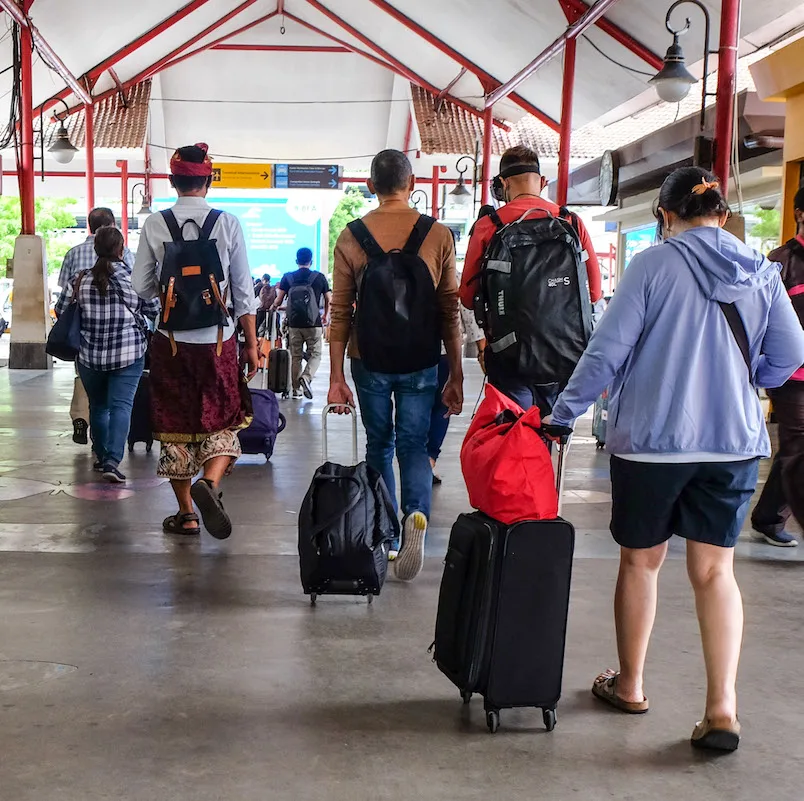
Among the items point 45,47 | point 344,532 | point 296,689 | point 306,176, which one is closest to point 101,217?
point 344,532

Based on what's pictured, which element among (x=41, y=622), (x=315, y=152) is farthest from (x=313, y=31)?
(x=41, y=622)

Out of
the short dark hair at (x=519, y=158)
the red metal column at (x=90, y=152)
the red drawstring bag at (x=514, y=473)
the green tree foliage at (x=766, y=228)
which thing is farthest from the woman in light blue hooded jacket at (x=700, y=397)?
the red metal column at (x=90, y=152)

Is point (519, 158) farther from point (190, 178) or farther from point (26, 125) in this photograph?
point (26, 125)

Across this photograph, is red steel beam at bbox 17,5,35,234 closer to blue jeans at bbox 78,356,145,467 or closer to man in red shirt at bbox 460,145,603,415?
blue jeans at bbox 78,356,145,467

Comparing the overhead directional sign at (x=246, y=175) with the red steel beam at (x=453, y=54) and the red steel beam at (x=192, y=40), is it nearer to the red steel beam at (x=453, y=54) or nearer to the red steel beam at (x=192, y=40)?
the red steel beam at (x=192, y=40)

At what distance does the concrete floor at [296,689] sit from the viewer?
2.82m

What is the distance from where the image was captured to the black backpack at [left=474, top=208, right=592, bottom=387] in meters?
4.16

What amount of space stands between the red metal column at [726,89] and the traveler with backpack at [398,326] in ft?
13.8

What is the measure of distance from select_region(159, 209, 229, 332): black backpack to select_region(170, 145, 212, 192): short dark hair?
14 centimetres

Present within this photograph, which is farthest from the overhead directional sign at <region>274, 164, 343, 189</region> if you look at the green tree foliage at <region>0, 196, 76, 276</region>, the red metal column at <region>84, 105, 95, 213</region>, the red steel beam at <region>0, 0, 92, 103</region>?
the red steel beam at <region>0, 0, 92, 103</region>

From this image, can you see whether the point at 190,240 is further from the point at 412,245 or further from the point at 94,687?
the point at 94,687

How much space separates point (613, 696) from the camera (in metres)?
3.34

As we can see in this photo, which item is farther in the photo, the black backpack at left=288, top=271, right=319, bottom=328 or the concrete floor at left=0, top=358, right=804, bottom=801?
the black backpack at left=288, top=271, right=319, bottom=328

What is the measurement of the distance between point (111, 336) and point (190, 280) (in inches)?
77.6
